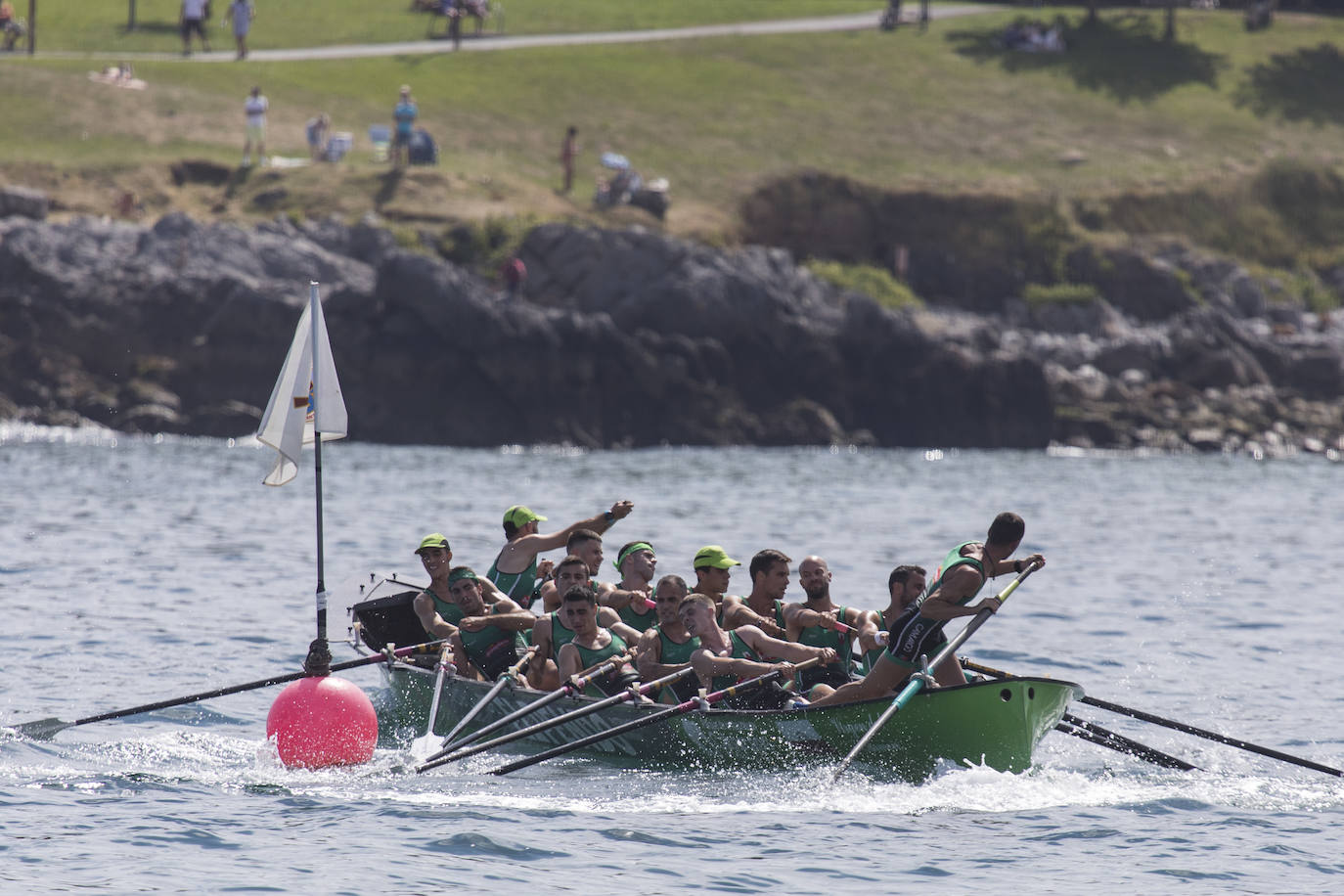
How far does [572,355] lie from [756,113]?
67.3 ft

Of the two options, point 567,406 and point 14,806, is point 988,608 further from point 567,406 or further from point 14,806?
point 567,406

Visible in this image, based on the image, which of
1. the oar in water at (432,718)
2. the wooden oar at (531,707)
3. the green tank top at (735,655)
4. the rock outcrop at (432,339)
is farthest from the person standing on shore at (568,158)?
the wooden oar at (531,707)

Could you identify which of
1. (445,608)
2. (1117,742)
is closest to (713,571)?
(445,608)

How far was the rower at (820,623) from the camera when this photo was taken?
1442 centimetres

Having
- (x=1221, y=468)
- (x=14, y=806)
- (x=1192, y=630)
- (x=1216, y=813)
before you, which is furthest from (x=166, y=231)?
(x=1216, y=813)

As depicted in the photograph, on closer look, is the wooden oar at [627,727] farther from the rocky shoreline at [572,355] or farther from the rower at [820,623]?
the rocky shoreline at [572,355]

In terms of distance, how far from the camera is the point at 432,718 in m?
14.6

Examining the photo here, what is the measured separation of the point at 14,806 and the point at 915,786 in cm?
673

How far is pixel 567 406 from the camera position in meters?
45.4

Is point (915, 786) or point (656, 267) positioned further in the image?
point (656, 267)

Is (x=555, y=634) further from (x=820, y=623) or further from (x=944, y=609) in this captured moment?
(x=944, y=609)

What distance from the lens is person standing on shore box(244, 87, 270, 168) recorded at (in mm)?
48969

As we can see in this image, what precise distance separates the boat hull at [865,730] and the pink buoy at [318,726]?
1659 mm

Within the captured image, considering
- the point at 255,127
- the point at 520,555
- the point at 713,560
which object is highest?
the point at 255,127
